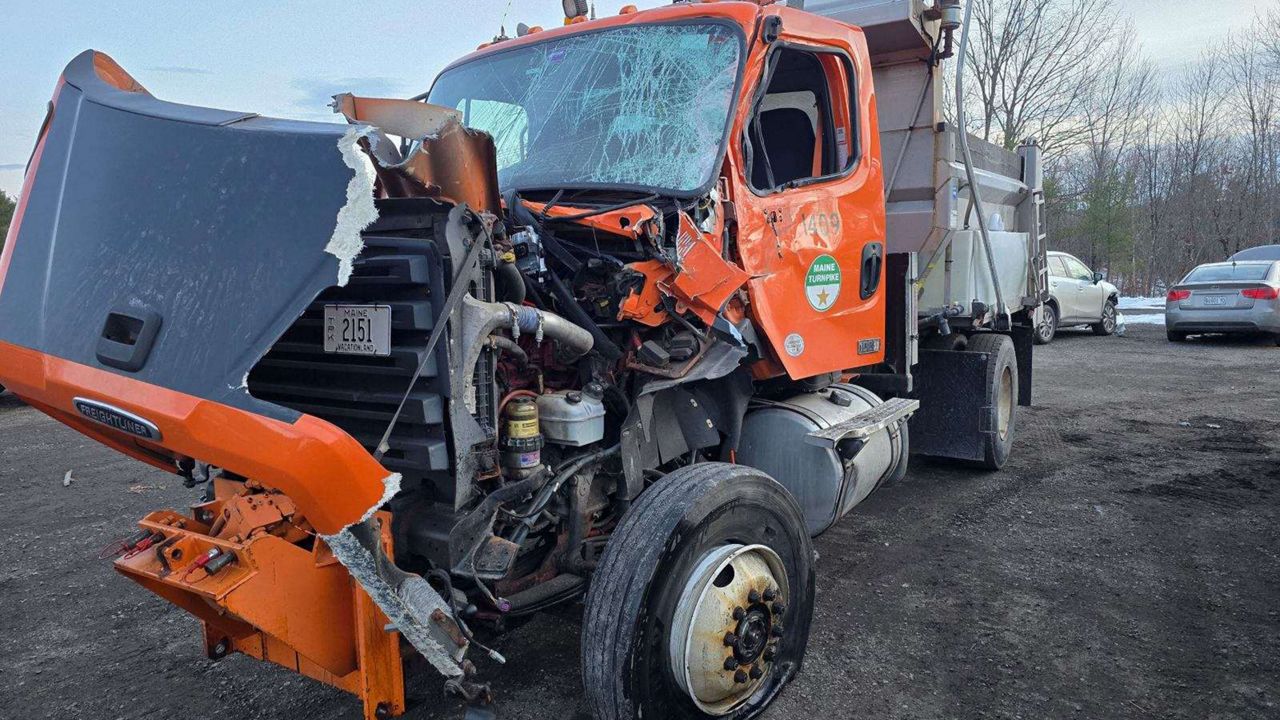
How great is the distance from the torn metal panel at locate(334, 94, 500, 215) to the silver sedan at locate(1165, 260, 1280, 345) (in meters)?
16.7

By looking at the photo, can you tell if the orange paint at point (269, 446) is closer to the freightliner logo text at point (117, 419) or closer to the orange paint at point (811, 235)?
the freightliner logo text at point (117, 419)

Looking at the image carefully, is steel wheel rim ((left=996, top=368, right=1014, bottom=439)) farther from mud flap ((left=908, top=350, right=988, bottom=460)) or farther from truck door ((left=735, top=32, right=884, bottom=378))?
truck door ((left=735, top=32, right=884, bottom=378))

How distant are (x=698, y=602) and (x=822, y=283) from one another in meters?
1.91

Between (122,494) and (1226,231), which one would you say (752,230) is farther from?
(1226,231)

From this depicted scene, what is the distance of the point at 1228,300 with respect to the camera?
1526 cm

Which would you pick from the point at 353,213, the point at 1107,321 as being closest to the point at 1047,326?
the point at 1107,321

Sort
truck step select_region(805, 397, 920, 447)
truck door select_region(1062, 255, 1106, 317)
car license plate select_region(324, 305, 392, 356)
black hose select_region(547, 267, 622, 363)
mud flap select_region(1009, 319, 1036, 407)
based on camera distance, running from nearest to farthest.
A: car license plate select_region(324, 305, 392, 356) < black hose select_region(547, 267, 622, 363) < truck step select_region(805, 397, 920, 447) < mud flap select_region(1009, 319, 1036, 407) < truck door select_region(1062, 255, 1106, 317)

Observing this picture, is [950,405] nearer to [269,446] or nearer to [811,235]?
[811,235]

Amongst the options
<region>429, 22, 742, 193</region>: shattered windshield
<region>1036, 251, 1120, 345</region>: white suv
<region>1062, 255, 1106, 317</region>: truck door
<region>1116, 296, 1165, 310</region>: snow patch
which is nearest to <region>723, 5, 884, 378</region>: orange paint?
<region>429, 22, 742, 193</region>: shattered windshield

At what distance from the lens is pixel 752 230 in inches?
144

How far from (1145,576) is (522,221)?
4.01m

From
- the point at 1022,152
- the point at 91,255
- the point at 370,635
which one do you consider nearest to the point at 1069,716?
the point at 370,635

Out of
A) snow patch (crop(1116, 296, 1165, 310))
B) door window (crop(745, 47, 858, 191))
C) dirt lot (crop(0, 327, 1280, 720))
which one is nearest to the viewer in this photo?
dirt lot (crop(0, 327, 1280, 720))

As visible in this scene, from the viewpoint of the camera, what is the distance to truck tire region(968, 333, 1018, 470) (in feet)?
21.4
